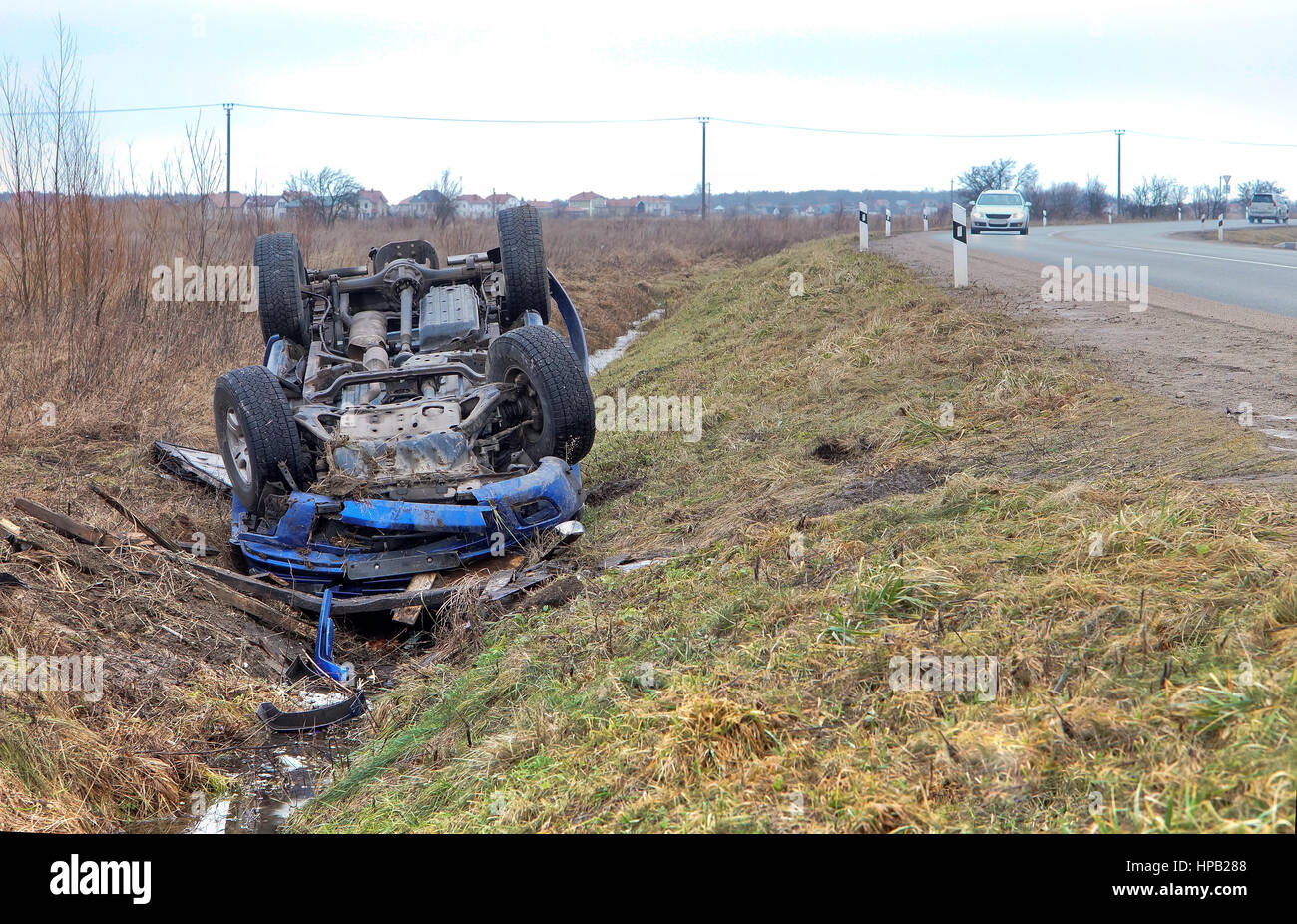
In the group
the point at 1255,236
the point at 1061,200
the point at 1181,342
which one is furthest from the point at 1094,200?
the point at 1181,342

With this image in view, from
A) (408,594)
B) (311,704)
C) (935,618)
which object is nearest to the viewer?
(935,618)

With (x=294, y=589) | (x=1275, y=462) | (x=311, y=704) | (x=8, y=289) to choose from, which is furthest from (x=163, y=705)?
(x=8, y=289)

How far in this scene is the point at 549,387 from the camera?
6637mm

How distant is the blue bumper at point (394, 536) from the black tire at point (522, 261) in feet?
7.95

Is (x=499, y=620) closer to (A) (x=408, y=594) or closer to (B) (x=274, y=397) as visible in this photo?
(A) (x=408, y=594)

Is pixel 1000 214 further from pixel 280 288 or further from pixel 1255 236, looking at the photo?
pixel 280 288

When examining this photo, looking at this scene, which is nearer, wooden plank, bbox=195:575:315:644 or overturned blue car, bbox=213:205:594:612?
wooden plank, bbox=195:575:315:644

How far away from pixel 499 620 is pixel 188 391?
759 centimetres

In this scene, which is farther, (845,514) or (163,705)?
(845,514)

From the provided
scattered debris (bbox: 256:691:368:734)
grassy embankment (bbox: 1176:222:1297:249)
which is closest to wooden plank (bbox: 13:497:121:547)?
scattered debris (bbox: 256:691:368:734)

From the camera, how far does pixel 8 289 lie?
12844 millimetres

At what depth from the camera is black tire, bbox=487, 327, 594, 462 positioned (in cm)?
666

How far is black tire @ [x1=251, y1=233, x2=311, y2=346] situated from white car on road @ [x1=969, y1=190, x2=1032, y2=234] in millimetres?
21647

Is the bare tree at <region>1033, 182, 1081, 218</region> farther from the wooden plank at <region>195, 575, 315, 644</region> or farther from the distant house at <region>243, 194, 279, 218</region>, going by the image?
the wooden plank at <region>195, 575, 315, 644</region>
